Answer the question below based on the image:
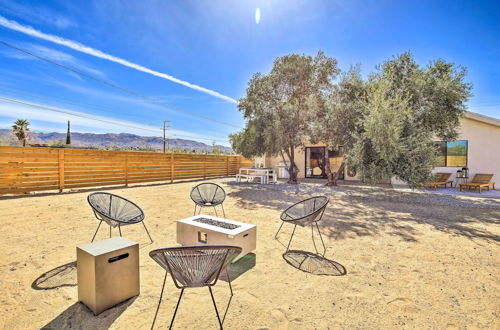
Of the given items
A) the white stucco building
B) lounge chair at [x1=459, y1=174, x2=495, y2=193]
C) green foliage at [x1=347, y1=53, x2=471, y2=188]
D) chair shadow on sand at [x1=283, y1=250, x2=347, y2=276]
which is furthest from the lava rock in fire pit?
lounge chair at [x1=459, y1=174, x2=495, y2=193]

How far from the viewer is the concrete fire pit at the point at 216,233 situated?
275 centimetres

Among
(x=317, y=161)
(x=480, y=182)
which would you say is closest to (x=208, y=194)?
(x=480, y=182)

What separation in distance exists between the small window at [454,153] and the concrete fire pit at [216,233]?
A: 11557mm

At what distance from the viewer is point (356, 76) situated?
9477 mm

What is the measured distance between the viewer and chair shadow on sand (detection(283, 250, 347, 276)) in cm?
268

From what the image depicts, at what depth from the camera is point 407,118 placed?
25.6 feet

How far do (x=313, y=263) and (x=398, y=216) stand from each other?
3721 millimetres

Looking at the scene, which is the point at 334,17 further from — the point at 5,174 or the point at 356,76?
the point at 5,174

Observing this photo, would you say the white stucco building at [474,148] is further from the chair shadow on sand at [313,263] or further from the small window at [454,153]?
the chair shadow on sand at [313,263]

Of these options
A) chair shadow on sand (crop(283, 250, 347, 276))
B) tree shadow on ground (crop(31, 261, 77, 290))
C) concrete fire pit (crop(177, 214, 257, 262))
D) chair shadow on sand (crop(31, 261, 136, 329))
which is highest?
concrete fire pit (crop(177, 214, 257, 262))

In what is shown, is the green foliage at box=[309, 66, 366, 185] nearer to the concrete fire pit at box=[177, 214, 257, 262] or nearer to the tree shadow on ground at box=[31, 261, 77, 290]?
the concrete fire pit at box=[177, 214, 257, 262]

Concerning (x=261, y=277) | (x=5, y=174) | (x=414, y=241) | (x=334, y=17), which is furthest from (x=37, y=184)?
(x=334, y=17)

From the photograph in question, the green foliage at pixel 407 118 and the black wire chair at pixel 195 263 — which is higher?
the green foliage at pixel 407 118

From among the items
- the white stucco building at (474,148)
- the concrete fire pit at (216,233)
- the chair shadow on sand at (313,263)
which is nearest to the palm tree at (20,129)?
the concrete fire pit at (216,233)
